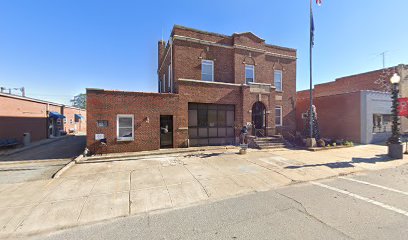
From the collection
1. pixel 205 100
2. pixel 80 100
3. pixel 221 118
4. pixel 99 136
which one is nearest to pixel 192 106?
pixel 205 100

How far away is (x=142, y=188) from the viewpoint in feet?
19.7

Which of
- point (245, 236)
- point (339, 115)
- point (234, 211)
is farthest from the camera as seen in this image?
point (339, 115)

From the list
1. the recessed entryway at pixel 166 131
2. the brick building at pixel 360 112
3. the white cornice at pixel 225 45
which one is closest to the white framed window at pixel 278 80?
the white cornice at pixel 225 45

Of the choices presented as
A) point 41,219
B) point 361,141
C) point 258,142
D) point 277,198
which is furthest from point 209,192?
point 361,141

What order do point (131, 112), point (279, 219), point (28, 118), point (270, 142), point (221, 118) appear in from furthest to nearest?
point (28, 118), point (221, 118), point (270, 142), point (131, 112), point (279, 219)

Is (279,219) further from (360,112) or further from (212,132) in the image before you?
(360,112)

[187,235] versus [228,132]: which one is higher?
[228,132]

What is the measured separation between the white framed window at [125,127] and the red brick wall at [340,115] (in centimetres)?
1861

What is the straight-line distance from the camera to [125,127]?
11477mm

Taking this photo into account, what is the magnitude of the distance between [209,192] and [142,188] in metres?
2.24

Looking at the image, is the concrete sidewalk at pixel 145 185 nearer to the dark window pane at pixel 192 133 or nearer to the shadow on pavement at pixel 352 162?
the shadow on pavement at pixel 352 162

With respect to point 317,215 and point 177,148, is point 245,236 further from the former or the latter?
point 177,148

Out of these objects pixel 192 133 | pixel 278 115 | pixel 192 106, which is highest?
pixel 192 106

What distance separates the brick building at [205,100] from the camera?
1120 centimetres
